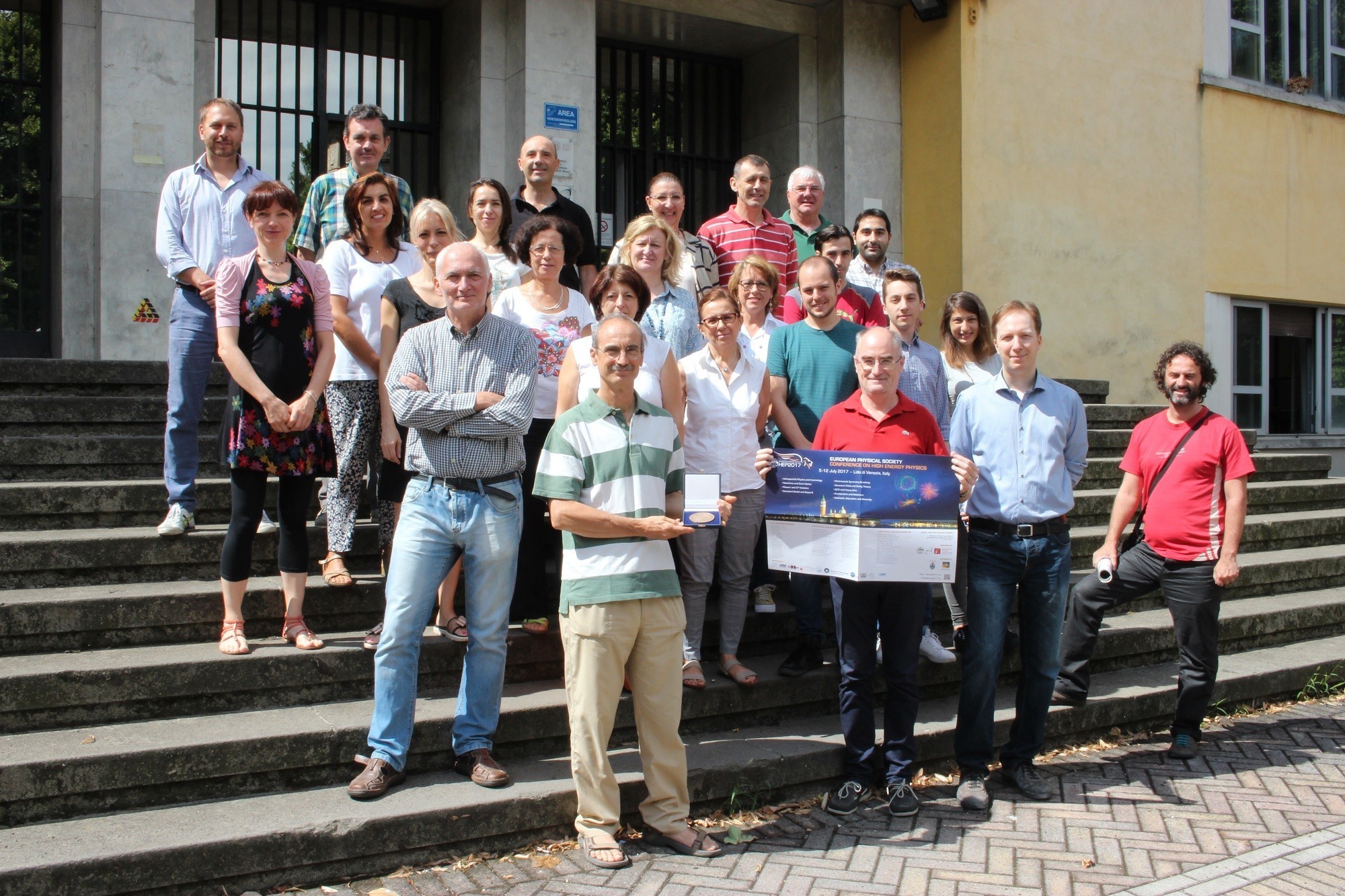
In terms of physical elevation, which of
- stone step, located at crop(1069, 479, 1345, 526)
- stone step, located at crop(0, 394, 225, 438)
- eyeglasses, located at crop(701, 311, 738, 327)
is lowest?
stone step, located at crop(1069, 479, 1345, 526)

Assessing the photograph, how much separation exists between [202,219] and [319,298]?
3.74ft

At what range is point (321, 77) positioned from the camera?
9.46 metres

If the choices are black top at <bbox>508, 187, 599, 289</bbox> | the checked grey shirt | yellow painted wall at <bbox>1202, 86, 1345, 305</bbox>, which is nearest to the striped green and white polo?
the checked grey shirt

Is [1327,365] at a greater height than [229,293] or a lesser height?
greater

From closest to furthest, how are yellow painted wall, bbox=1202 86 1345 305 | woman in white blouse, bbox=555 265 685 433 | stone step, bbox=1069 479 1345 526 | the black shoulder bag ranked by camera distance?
woman in white blouse, bbox=555 265 685 433, the black shoulder bag, stone step, bbox=1069 479 1345 526, yellow painted wall, bbox=1202 86 1345 305

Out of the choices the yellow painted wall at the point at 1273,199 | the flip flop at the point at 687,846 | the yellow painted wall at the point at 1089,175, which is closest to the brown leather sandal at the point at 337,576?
the flip flop at the point at 687,846

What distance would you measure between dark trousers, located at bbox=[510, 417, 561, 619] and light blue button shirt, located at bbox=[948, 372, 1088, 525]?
1.89m

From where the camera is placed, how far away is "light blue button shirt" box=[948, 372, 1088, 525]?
470 centimetres

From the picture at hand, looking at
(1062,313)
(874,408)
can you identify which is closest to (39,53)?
(874,408)

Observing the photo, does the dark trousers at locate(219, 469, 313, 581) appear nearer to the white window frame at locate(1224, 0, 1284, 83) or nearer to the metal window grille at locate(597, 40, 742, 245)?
the metal window grille at locate(597, 40, 742, 245)

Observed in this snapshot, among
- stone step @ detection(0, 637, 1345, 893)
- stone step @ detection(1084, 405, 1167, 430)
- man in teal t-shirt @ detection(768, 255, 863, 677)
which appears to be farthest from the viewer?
stone step @ detection(1084, 405, 1167, 430)

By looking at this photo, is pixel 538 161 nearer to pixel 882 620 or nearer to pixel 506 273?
pixel 506 273

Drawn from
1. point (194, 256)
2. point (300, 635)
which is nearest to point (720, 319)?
point (300, 635)

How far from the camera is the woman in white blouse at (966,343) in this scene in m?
6.09
